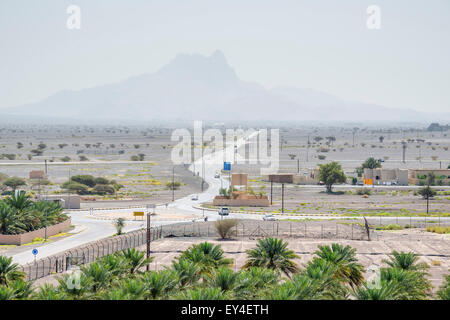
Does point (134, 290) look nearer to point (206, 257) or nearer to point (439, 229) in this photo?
point (206, 257)

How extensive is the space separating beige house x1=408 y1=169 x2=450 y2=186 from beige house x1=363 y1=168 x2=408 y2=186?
156 cm

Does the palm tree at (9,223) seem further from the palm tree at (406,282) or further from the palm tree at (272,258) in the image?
the palm tree at (406,282)

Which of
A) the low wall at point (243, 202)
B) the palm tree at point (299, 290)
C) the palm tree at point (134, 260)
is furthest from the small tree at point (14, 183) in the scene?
the palm tree at point (299, 290)

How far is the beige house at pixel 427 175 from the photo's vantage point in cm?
9625

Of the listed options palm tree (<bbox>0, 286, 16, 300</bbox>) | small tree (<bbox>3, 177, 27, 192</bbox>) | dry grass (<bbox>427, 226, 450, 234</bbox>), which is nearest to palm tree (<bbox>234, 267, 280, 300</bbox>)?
palm tree (<bbox>0, 286, 16, 300</bbox>)

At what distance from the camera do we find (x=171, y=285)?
2469 centimetres

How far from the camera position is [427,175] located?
97.5 m

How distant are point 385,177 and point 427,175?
6.39 metres

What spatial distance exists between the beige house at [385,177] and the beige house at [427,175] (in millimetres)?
1559
